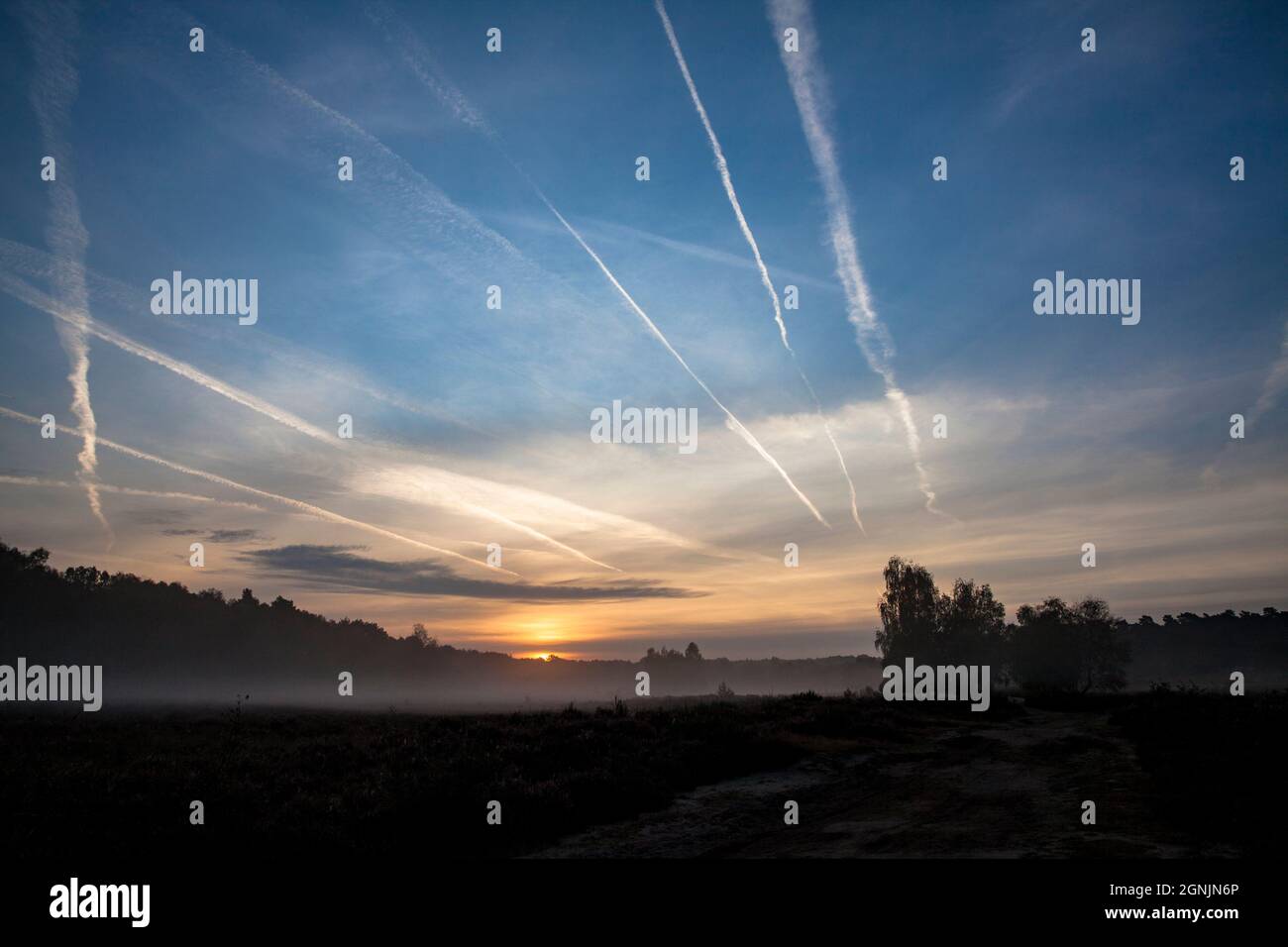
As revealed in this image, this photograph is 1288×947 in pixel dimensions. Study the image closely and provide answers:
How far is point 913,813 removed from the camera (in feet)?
52.7

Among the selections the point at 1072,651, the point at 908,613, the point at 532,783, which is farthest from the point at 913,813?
the point at 1072,651

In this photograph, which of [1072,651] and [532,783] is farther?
[1072,651]

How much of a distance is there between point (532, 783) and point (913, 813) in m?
10.1

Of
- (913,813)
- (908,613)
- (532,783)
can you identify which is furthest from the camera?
(908,613)

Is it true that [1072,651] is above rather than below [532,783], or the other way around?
below

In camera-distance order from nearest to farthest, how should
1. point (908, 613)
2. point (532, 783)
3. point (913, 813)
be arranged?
point (913, 813), point (532, 783), point (908, 613)

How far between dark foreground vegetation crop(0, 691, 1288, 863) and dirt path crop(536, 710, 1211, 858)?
0.43 feet

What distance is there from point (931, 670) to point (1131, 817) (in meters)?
87.5

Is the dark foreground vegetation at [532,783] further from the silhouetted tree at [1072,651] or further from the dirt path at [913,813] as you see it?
the silhouetted tree at [1072,651]

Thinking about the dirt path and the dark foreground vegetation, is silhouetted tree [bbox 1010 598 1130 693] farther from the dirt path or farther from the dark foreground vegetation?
the dirt path

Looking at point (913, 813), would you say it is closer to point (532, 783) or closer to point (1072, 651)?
point (532, 783)
